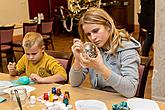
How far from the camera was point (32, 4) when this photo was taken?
8.66 metres

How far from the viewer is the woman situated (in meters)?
1.61

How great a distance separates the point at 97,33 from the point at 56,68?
0.59 m

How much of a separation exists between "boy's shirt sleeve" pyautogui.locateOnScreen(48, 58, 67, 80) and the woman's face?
49 centimetres

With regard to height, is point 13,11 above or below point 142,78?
above

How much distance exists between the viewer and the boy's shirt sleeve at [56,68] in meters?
2.18

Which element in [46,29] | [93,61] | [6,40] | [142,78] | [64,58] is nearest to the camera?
[93,61]

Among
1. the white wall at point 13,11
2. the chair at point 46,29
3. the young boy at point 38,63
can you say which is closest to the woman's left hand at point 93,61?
the young boy at point 38,63

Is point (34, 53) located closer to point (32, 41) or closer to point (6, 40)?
point (32, 41)

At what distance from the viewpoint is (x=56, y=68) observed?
223 centimetres

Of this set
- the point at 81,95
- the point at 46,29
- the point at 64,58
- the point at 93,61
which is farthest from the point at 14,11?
the point at 93,61

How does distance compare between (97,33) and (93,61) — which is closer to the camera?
(93,61)

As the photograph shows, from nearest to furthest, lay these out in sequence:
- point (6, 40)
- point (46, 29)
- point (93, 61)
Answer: point (93, 61)
point (6, 40)
point (46, 29)

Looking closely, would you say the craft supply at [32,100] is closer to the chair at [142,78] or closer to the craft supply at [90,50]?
the craft supply at [90,50]

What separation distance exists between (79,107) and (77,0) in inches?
262
